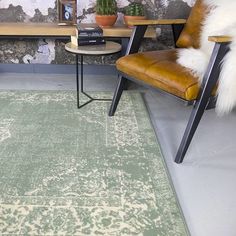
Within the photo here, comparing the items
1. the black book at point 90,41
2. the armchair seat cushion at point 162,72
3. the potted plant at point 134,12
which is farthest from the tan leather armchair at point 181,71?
the potted plant at point 134,12

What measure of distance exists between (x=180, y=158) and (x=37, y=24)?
1.78 m

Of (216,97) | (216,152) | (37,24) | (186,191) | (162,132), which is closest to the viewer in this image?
(186,191)

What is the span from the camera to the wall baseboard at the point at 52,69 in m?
2.96

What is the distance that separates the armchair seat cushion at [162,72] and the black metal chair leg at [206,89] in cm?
4

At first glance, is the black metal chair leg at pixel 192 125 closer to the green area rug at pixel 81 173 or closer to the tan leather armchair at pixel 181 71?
the tan leather armchair at pixel 181 71

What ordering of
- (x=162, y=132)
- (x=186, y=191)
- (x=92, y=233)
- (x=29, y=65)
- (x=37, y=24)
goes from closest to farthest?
(x=92, y=233), (x=186, y=191), (x=162, y=132), (x=37, y=24), (x=29, y=65)

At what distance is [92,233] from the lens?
122cm

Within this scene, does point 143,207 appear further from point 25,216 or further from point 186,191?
point 25,216

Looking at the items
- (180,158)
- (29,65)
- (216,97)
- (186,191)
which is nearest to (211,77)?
(216,97)

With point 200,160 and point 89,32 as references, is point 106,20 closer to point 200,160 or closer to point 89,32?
point 89,32

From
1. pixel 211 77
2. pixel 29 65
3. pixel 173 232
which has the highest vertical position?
pixel 211 77

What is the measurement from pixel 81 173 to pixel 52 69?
165 cm

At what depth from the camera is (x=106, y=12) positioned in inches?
101

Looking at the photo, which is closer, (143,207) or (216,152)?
(143,207)
